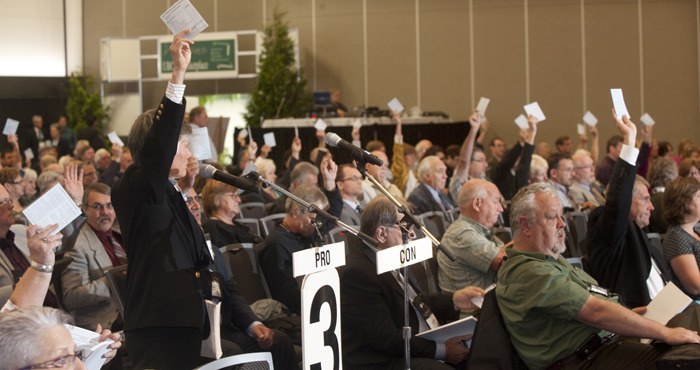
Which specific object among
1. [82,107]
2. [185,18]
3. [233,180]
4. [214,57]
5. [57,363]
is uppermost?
[214,57]

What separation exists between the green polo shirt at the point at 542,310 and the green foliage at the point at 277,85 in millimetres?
14562

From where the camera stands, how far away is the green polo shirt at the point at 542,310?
3.83 metres

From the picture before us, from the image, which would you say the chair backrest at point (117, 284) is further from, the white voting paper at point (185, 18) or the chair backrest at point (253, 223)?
the chair backrest at point (253, 223)

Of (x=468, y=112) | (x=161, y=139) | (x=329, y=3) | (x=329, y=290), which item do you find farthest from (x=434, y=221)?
(x=329, y=3)

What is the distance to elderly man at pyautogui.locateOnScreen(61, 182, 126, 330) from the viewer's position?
5105 mm

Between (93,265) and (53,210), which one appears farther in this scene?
(93,265)

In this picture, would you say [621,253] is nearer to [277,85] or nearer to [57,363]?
[57,363]

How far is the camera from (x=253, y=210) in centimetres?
908

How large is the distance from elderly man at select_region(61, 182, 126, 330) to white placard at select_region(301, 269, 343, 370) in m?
1.64

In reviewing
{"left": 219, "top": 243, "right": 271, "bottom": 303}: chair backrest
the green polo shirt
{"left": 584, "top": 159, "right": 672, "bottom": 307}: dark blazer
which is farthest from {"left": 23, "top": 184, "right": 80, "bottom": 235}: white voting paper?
{"left": 584, "top": 159, "right": 672, "bottom": 307}: dark blazer

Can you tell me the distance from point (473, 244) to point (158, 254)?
7.32 ft

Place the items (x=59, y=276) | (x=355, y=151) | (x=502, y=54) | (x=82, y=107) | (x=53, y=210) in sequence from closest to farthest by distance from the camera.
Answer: (x=53, y=210), (x=355, y=151), (x=59, y=276), (x=502, y=54), (x=82, y=107)

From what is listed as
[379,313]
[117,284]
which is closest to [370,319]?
[379,313]

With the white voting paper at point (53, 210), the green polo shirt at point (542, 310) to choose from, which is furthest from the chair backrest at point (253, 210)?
the white voting paper at point (53, 210)
